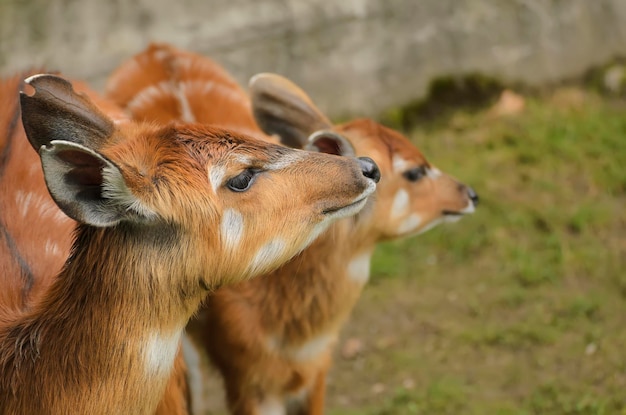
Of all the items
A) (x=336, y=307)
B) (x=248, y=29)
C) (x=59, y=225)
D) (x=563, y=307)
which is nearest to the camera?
(x=59, y=225)

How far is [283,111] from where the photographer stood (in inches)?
179

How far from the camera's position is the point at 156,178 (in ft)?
9.39

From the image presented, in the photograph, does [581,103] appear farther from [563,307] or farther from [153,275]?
[153,275]

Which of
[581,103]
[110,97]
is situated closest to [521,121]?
[581,103]

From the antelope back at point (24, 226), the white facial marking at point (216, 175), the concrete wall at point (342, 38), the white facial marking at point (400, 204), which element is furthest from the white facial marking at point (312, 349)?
the concrete wall at point (342, 38)

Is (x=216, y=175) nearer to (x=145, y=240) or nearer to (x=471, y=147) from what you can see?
(x=145, y=240)

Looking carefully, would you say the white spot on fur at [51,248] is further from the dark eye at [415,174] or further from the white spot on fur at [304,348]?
the dark eye at [415,174]

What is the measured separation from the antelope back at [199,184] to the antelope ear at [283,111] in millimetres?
1373

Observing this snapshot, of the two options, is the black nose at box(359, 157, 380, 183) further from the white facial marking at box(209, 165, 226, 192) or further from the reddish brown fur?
the reddish brown fur

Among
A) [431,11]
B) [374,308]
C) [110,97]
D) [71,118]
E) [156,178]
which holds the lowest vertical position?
[374,308]

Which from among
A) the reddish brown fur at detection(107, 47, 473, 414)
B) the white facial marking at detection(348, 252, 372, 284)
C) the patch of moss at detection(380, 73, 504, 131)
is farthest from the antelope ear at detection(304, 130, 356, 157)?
the patch of moss at detection(380, 73, 504, 131)

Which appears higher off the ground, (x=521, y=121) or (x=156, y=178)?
(x=156, y=178)

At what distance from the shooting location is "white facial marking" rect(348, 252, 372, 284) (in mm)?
4539

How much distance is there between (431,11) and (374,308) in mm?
2939
